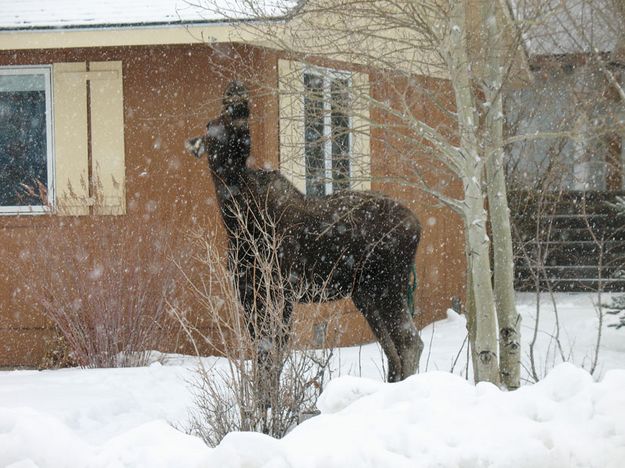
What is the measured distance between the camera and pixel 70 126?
33.6 ft

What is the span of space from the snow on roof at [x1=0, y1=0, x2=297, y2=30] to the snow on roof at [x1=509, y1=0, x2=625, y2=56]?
2.62 meters

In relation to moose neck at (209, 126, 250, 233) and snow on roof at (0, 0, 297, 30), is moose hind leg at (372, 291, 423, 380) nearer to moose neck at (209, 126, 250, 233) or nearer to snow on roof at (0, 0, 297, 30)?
moose neck at (209, 126, 250, 233)

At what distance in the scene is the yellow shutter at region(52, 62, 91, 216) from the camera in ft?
33.5

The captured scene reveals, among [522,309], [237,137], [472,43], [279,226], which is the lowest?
[522,309]

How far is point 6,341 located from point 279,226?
4.36m

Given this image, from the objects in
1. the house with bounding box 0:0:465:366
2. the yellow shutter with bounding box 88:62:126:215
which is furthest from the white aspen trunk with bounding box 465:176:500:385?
the yellow shutter with bounding box 88:62:126:215

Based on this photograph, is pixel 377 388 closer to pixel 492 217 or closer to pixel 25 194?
pixel 492 217

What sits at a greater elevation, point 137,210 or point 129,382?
point 137,210

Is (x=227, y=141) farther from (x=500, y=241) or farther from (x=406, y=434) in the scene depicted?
(x=406, y=434)

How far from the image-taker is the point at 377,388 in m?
4.98

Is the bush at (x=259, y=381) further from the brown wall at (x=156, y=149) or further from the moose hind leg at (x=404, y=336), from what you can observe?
the brown wall at (x=156, y=149)

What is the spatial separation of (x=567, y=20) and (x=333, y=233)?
8858 millimetres

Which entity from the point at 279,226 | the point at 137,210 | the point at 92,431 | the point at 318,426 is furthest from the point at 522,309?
the point at 318,426

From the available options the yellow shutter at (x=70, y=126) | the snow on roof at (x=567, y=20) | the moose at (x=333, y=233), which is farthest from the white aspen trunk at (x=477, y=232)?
the yellow shutter at (x=70, y=126)
